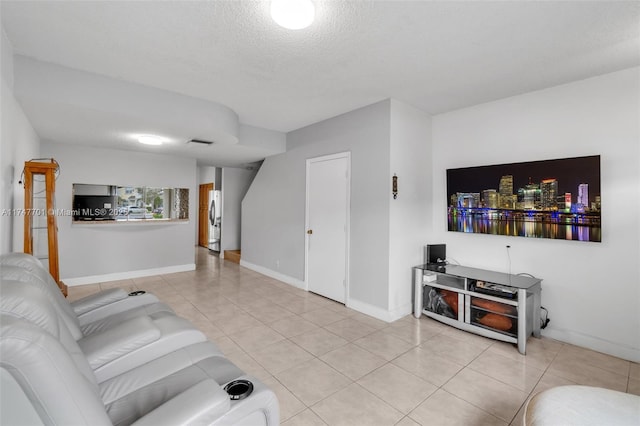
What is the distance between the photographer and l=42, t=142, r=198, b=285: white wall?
4.64m

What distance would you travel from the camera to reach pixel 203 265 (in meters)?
6.38

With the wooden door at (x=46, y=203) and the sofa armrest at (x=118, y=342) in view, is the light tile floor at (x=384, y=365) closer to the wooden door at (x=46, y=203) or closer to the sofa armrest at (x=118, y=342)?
the sofa armrest at (x=118, y=342)

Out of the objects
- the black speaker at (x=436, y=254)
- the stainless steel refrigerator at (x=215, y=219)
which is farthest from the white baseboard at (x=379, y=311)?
the stainless steel refrigerator at (x=215, y=219)

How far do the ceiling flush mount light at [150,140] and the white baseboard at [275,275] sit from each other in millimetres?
2811

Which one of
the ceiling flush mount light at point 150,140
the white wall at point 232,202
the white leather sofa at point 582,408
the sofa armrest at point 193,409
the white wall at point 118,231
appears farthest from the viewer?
the white wall at point 232,202

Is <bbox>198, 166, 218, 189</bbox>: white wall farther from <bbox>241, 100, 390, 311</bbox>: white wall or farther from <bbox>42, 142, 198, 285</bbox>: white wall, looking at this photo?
<bbox>241, 100, 390, 311</bbox>: white wall

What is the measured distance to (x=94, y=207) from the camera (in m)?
4.85

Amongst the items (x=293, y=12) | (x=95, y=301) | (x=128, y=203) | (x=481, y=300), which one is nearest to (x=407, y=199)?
(x=481, y=300)

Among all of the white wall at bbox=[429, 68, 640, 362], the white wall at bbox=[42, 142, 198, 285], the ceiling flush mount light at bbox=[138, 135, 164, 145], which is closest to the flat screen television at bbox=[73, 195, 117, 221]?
the white wall at bbox=[42, 142, 198, 285]

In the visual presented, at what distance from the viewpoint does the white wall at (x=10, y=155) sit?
2.29 metres

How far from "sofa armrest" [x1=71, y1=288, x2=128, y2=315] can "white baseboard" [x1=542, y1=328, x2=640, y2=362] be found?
13.7 feet

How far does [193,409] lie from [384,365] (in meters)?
1.87

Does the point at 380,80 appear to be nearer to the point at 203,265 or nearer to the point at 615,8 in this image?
the point at 615,8

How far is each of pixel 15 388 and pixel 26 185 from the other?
3.10 m
